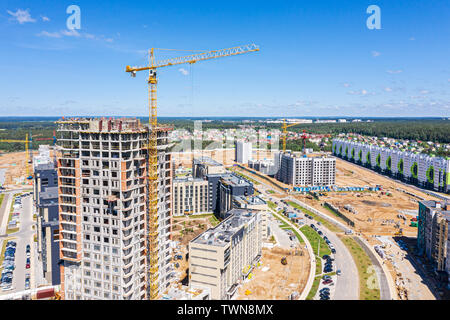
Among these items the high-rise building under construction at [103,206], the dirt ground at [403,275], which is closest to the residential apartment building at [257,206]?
the dirt ground at [403,275]

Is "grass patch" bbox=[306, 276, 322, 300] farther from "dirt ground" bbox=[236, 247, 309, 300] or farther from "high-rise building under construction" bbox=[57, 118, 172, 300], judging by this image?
"high-rise building under construction" bbox=[57, 118, 172, 300]

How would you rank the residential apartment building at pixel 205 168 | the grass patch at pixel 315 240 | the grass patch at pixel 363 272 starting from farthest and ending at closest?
the residential apartment building at pixel 205 168
the grass patch at pixel 315 240
the grass patch at pixel 363 272

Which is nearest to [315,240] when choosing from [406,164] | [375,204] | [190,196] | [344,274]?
[344,274]

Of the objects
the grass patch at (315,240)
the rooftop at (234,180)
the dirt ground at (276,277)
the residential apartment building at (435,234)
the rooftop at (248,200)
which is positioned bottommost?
the dirt ground at (276,277)

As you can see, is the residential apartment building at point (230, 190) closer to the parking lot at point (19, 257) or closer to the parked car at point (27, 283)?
the parked car at point (27, 283)

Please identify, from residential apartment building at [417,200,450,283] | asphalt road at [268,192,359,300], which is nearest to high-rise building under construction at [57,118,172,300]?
asphalt road at [268,192,359,300]

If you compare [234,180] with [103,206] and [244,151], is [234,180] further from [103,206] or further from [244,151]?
[244,151]
